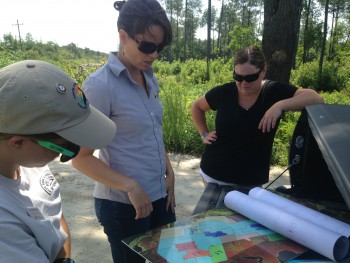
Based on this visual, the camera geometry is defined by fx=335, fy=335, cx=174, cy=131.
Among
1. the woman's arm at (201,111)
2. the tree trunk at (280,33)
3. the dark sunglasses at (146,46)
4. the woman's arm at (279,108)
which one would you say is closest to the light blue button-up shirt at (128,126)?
the dark sunglasses at (146,46)

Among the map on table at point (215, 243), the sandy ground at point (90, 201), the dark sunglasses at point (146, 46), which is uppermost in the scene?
the dark sunglasses at point (146, 46)

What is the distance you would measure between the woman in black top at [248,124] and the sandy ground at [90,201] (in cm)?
144

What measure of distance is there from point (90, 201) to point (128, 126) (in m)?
2.77

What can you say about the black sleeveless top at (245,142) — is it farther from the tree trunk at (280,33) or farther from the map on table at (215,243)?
the tree trunk at (280,33)

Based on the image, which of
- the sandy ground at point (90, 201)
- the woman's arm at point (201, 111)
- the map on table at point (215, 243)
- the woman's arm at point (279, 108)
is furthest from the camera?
the sandy ground at point (90, 201)

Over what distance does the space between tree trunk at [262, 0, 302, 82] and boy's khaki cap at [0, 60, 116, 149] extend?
4.46m

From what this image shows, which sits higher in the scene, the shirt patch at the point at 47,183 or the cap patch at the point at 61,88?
the cap patch at the point at 61,88

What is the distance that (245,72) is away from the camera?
216 cm

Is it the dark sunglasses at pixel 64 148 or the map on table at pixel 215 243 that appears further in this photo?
the map on table at pixel 215 243

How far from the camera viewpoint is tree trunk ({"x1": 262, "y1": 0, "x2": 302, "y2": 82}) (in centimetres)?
487

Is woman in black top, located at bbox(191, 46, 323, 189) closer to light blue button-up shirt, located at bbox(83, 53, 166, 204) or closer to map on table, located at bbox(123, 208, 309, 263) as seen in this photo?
light blue button-up shirt, located at bbox(83, 53, 166, 204)

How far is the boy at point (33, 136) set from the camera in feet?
2.93

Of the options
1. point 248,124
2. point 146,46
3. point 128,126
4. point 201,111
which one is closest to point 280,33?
point 201,111

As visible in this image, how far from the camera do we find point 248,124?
2.14m
